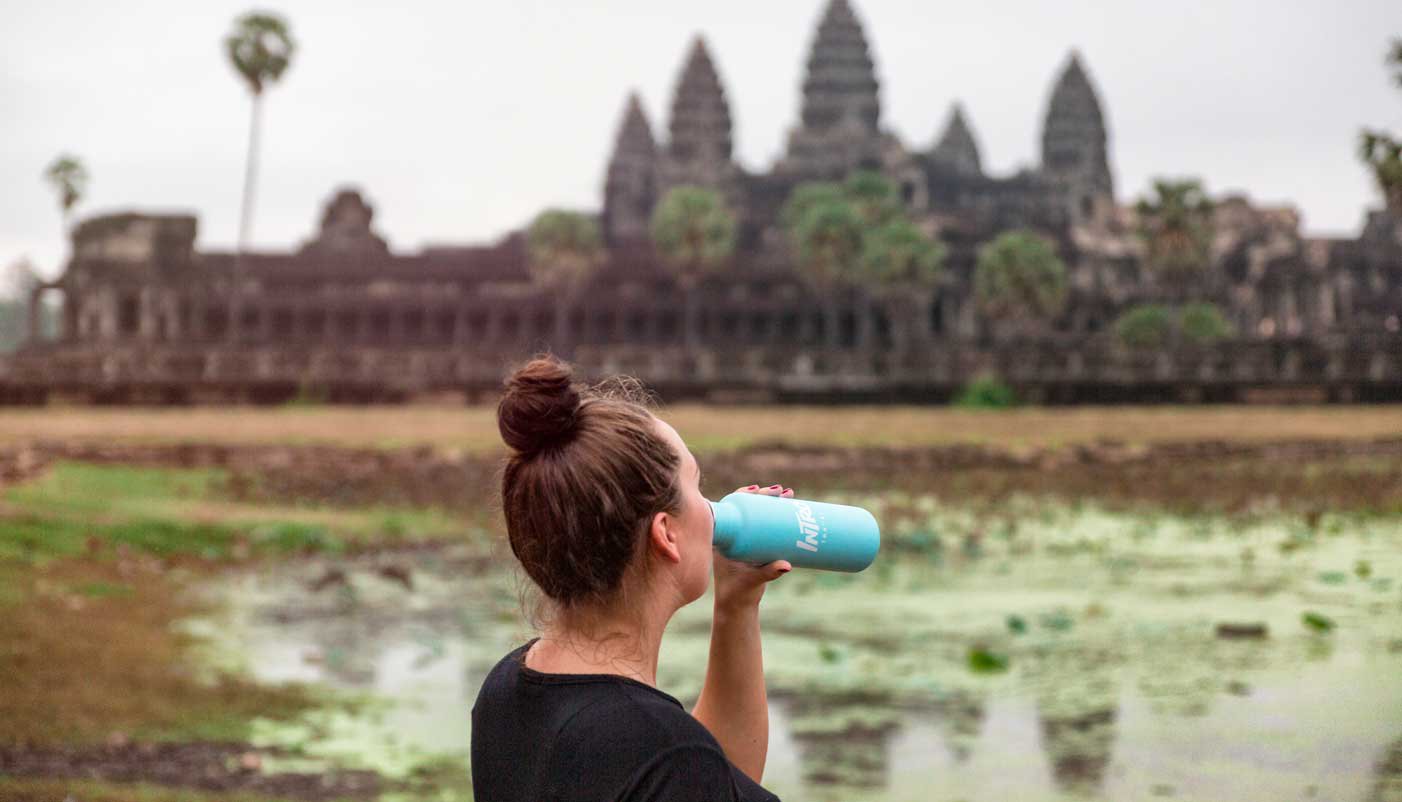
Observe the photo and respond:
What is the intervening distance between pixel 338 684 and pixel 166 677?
0.94 meters

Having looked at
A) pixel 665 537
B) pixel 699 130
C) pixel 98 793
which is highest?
pixel 699 130

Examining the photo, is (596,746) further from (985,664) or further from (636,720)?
(985,664)

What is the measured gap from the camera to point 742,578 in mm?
3123

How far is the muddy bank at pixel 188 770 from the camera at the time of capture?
7.27 m

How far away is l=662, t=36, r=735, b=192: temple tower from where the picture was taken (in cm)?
8731

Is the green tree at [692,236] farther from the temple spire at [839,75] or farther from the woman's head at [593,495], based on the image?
the woman's head at [593,495]

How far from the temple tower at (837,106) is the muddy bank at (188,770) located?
80.5 meters

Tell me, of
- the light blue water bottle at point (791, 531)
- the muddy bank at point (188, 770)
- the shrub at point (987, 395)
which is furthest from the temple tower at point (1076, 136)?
the light blue water bottle at point (791, 531)

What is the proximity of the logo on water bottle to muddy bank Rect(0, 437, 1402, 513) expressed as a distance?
54.2 ft

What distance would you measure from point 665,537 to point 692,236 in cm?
6695

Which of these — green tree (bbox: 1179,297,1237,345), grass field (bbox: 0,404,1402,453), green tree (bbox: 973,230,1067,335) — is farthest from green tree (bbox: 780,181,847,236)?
grass field (bbox: 0,404,1402,453)

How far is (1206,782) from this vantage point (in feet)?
23.0

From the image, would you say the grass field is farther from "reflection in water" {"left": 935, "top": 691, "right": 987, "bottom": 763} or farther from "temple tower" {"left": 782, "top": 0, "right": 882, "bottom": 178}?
"temple tower" {"left": 782, "top": 0, "right": 882, "bottom": 178}

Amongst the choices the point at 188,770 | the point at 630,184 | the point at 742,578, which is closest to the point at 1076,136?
the point at 630,184
